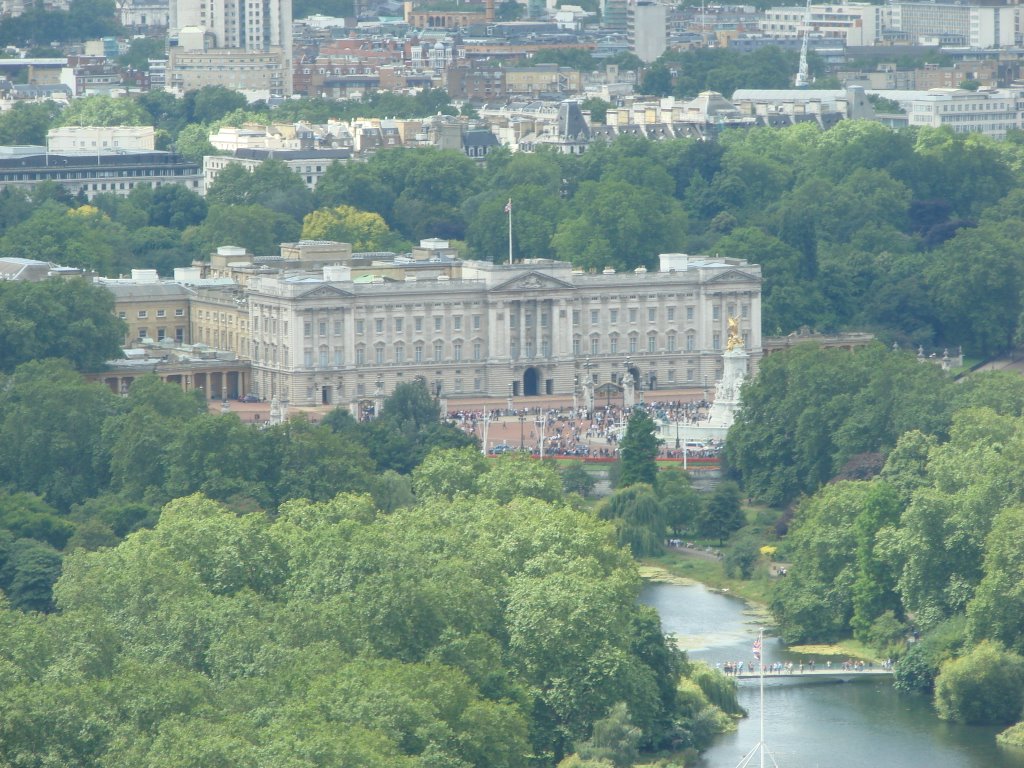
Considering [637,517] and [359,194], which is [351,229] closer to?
[359,194]

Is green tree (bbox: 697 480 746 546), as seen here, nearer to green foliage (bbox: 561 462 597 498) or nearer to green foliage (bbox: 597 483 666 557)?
green foliage (bbox: 597 483 666 557)

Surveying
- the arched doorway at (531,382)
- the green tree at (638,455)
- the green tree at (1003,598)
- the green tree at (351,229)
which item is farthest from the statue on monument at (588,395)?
the green tree at (1003,598)

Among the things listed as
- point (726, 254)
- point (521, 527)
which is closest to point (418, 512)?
point (521, 527)

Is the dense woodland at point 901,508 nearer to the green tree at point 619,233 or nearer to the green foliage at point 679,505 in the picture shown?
the green foliage at point 679,505

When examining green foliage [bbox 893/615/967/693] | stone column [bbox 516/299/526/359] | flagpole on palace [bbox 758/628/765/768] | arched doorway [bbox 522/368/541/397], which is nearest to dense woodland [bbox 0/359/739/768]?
flagpole on palace [bbox 758/628/765/768]

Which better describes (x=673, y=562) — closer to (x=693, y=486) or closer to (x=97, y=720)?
(x=693, y=486)
